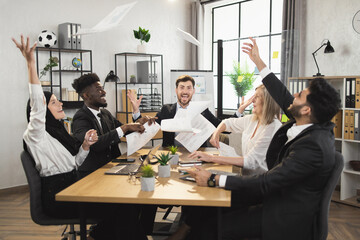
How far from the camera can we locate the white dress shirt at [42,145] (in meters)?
2.18

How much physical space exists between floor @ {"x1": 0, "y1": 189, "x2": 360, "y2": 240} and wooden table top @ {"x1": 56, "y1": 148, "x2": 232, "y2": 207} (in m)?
1.33

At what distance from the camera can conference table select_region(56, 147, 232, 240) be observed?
5.93 ft

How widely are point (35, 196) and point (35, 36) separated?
3433 mm

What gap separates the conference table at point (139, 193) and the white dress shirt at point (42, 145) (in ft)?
0.92

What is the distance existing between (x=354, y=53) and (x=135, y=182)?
12.3 feet

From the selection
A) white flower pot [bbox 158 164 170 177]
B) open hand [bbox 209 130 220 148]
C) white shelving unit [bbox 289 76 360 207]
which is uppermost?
open hand [bbox 209 130 220 148]

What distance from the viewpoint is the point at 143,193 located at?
75.3 inches

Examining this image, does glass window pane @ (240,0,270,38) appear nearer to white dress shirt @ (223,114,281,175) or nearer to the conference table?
white dress shirt @ (223,114,281,175)

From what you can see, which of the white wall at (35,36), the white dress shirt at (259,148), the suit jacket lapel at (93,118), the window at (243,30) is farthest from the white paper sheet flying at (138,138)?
the window at (243,30)

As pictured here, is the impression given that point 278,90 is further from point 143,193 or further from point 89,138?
point 89,138

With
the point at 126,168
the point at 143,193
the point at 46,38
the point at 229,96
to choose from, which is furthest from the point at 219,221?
the point at 229,96

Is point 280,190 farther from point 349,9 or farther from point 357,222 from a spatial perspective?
point 349,9

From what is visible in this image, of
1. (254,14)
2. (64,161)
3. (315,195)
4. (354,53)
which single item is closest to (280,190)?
(315,195)

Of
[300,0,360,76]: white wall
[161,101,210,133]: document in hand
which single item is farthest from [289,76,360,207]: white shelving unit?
[161,101,210,133]: document in hand
